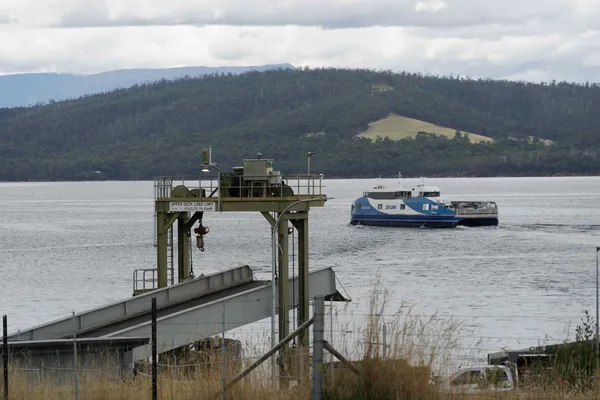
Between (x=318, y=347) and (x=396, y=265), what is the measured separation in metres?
63.1

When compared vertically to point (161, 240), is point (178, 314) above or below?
below

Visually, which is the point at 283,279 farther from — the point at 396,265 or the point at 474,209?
the point at 474,209

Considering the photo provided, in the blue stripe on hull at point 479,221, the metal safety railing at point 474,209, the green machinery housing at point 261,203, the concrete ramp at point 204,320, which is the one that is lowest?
the blue stripe on hull at point 479,221

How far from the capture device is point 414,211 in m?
116

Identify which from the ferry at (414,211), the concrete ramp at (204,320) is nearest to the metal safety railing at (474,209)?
the ferry at (414,211)

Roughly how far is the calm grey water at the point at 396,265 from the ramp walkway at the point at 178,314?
288cm

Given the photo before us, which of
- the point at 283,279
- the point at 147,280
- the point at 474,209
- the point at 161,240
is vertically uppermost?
the point at 161,240

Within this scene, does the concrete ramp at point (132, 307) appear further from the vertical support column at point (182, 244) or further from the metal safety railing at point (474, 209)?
the metal safety railing at point (474, 209)

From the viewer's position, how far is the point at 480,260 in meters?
80.6

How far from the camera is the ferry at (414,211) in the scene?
115 m

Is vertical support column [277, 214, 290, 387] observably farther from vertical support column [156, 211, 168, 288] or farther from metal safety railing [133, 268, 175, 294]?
metal safety railing [133, 268, 175, 294]

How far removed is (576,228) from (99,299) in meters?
69.3

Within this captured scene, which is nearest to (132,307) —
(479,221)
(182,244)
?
(182,244)

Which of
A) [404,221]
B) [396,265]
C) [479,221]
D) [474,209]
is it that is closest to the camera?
[396,265]
